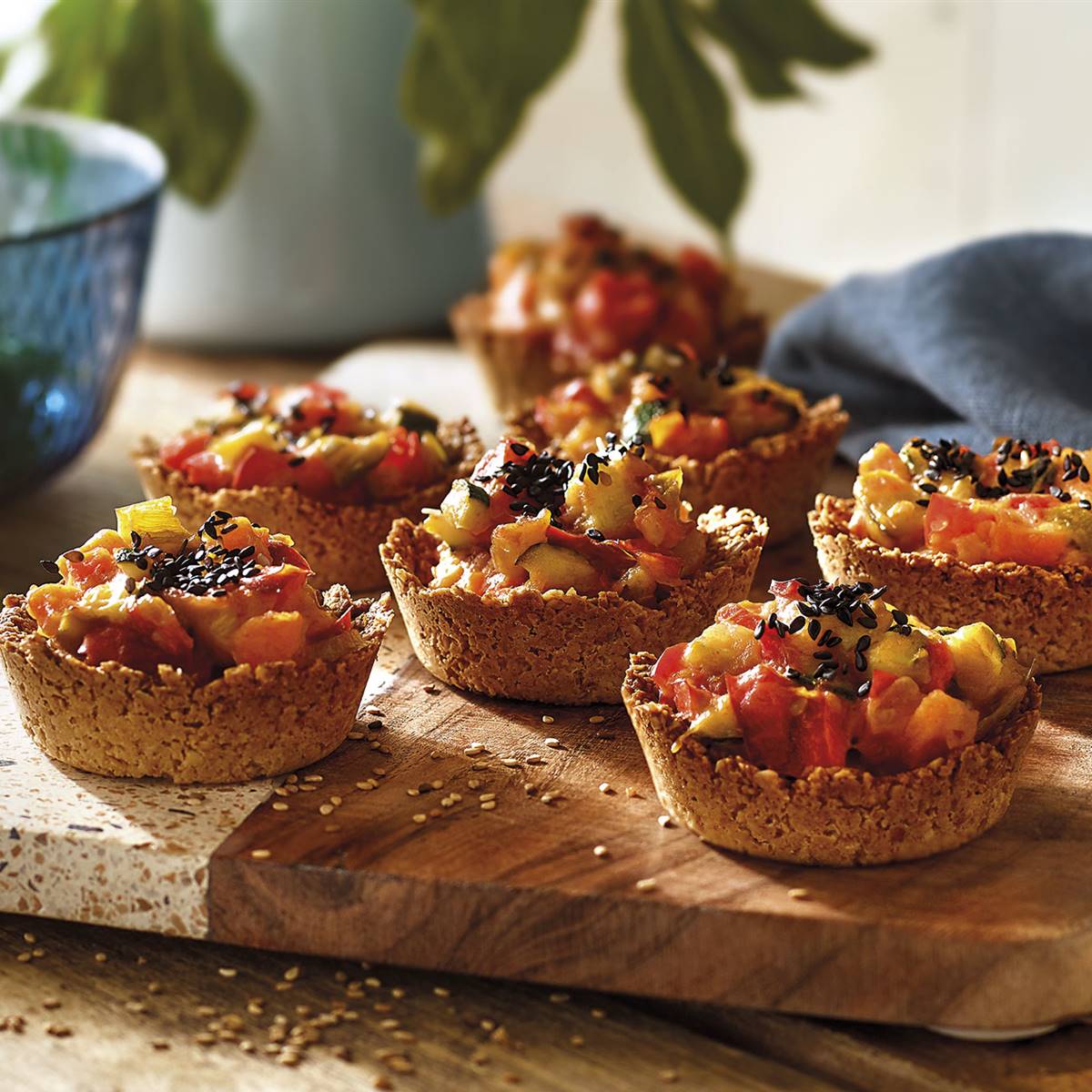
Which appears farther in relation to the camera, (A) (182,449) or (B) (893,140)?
(B) (893,140)

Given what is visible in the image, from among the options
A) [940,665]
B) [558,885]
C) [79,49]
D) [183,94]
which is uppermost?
[79,49]

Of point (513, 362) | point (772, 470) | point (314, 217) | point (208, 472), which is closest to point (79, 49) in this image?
point (314, 217)

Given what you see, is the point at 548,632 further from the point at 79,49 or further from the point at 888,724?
the point at 79,49

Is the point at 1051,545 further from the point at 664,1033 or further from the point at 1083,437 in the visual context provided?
the point at 664,1033

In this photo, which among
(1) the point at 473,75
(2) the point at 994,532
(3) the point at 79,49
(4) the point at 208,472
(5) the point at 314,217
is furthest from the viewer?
(5) the point at 314,217

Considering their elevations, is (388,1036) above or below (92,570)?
below

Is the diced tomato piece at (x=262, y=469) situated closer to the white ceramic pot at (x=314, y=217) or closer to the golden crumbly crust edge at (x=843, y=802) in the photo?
the golden crumbly crust edge at (x=843, y=802)

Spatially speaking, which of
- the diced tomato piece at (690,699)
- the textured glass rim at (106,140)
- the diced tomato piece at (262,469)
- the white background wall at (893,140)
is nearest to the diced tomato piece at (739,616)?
the diced tomato piece at (690,699)
